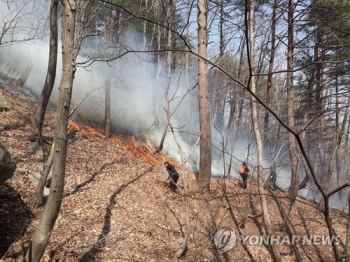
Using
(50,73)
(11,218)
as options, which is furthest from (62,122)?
(50,73)

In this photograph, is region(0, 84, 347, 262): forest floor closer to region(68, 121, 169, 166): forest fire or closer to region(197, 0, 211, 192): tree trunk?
region(197, 0, 211, 192): tree trunk

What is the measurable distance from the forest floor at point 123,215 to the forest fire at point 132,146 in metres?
1.55

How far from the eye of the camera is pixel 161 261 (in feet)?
21.1

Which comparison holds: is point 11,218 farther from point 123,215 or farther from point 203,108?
point 203,108

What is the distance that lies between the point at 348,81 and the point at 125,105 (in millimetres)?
16367

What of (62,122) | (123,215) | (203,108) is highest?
(203,108)

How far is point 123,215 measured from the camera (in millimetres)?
7832

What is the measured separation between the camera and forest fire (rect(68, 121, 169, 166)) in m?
14.5

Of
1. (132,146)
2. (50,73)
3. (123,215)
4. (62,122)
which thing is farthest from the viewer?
(132,146)

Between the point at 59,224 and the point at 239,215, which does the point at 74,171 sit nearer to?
the point at 59,224

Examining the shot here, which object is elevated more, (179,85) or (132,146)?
(179,85)

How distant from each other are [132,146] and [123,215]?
327 inches

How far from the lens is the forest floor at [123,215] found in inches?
240

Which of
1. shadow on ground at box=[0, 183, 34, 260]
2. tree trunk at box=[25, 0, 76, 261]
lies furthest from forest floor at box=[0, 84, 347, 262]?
tree trunk at box=[25, 0, 76, 261]
